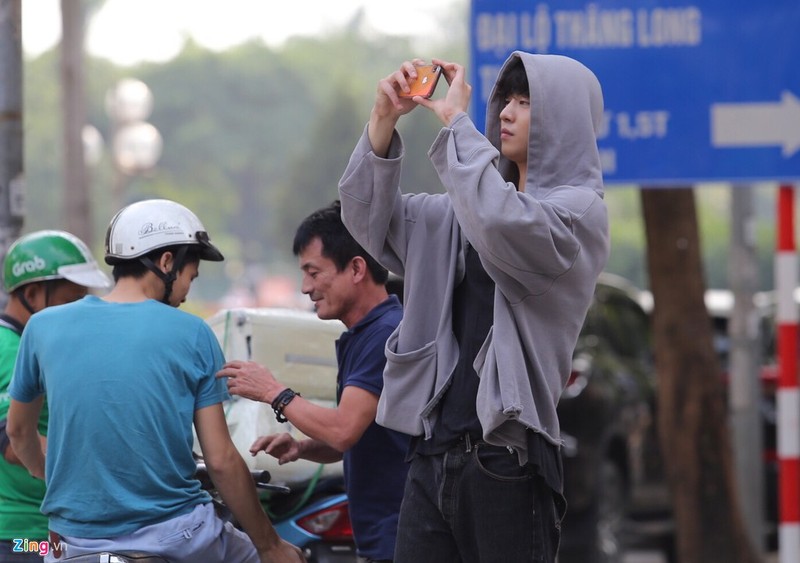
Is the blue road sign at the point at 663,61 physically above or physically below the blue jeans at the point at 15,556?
above

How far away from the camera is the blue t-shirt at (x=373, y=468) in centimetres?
393

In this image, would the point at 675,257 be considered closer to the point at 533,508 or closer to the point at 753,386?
the point at 753,386

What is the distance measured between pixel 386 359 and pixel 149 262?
68cm

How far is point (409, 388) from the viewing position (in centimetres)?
352

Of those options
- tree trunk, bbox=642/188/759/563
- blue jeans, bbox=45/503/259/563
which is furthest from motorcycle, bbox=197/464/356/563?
tree trunk, bbox=642/188/759/563

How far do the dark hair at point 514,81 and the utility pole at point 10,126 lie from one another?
8.44 feet

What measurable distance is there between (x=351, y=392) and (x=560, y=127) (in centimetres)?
93

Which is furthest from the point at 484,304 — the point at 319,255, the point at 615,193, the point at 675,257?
the point at 615,193

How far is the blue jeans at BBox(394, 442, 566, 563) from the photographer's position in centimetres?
338

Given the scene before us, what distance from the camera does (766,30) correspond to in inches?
285

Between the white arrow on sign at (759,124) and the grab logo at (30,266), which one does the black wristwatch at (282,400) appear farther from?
the white arrow on sign at (759,124)

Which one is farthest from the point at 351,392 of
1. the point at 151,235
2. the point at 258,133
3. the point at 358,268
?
the point at 258,133

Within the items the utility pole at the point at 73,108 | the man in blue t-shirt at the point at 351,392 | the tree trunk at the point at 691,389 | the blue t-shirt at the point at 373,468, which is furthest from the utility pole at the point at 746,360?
the blue t-shirt at the point at 373,468

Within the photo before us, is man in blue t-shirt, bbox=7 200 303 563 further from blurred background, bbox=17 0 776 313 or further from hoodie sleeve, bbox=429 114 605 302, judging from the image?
blurred background, bbox=17 0 776 313
